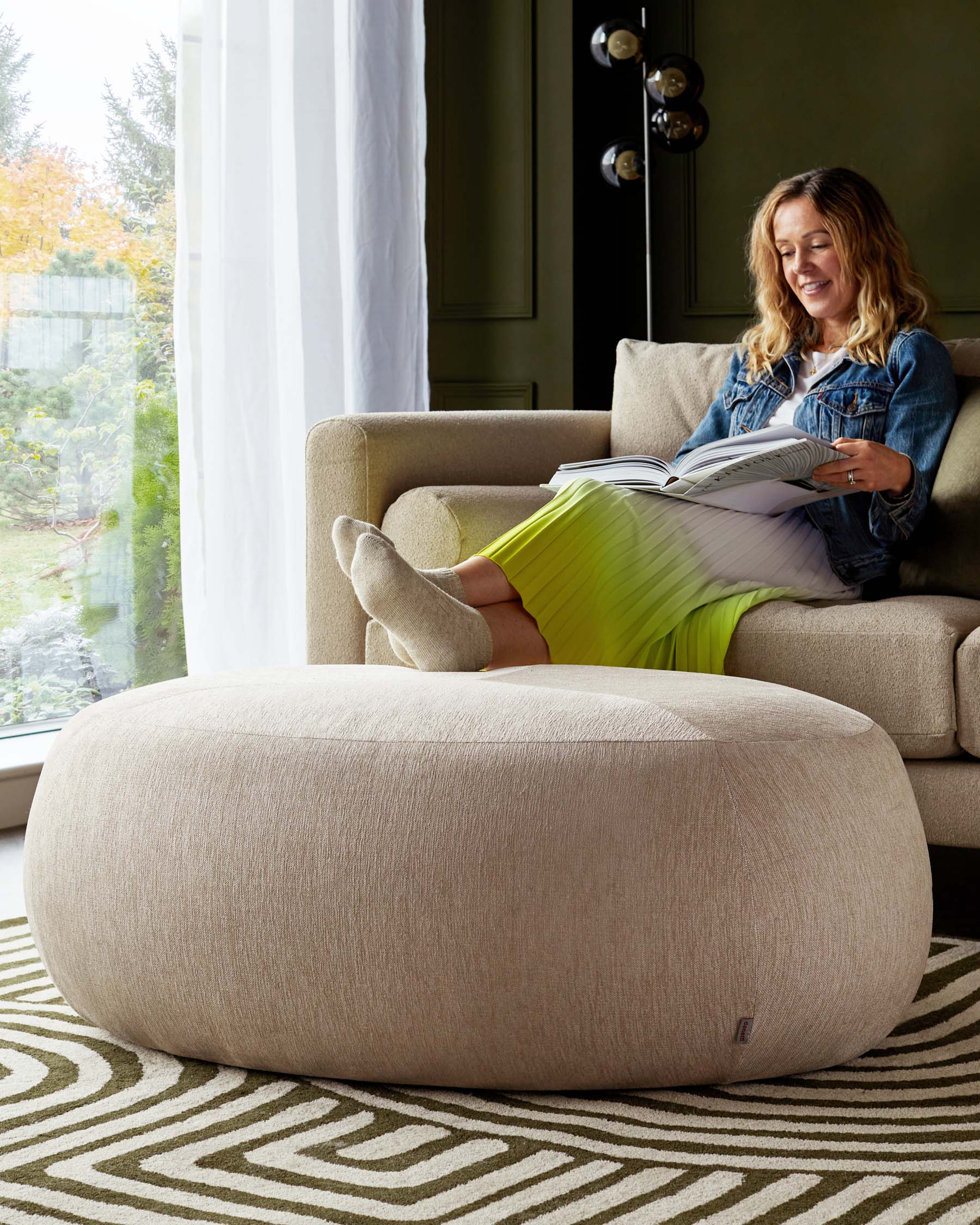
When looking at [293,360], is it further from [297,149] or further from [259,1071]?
[259,1071]

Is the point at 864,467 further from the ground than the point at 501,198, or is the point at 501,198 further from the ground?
the point at 501,198

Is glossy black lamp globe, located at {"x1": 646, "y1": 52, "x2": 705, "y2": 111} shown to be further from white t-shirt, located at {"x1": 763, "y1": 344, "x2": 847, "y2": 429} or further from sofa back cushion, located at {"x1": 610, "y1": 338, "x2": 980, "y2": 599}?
white t-shirt, located at {"x1": 763, "y1": 344, "x2": 847, "y2": 429}

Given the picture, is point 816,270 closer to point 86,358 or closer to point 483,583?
point 483,583

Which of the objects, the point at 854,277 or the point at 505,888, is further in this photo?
the point at 854,277

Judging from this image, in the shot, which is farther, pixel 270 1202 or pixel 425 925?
pixel 425 925

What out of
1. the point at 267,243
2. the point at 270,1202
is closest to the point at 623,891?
the point at 270,1202

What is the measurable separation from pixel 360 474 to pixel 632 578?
0.56 metres

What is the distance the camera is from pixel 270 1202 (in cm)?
111

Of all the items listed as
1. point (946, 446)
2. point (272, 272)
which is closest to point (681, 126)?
point (272, 272)

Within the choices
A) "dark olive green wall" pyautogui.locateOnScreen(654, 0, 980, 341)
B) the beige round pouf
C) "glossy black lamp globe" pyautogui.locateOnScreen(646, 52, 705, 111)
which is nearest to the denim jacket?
the beige round pouf

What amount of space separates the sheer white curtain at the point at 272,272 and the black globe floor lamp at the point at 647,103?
54 cm

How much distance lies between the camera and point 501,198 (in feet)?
13.8

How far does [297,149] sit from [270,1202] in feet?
8.97

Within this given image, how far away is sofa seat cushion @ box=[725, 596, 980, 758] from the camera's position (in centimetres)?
183
